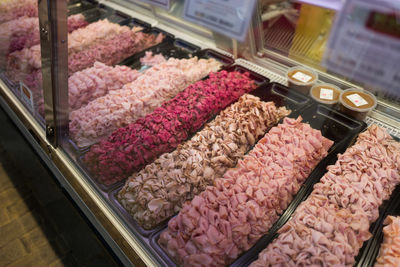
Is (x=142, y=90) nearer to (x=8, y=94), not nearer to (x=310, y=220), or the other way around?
(x=8, y=94)

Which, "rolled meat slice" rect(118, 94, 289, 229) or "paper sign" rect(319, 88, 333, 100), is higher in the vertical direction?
"paper sign" rect(319, 88, 333, 100)

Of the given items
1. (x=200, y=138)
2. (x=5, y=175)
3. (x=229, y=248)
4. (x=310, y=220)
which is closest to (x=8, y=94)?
(x=5, y=175)

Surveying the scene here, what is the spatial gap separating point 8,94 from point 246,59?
7.06 feet

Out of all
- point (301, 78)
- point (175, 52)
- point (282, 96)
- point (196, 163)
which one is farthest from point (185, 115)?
point (175, 52)

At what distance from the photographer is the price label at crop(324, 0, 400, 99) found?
1.21 m

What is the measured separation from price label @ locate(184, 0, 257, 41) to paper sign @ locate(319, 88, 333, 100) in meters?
1.10

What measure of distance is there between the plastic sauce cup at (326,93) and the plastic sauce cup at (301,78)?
0.05 m

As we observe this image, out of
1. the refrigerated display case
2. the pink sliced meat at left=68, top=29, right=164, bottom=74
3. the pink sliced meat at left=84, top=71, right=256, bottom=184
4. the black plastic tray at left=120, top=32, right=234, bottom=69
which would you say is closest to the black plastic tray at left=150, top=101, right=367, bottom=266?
the refrigerated display case

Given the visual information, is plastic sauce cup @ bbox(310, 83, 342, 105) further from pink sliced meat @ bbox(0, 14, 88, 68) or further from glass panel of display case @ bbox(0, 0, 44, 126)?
pink sliced meat @ bbox(0, 14, 88, 68)

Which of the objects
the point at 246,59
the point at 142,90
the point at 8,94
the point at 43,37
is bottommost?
the point at 8,94

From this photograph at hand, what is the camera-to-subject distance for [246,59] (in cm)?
297

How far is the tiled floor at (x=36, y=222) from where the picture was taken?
2301 mm

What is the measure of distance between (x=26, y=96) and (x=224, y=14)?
184 centimetres

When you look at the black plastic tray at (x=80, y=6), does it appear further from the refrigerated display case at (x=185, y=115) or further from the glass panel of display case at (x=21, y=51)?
the refrigerated display case at (x=185, y=115)
